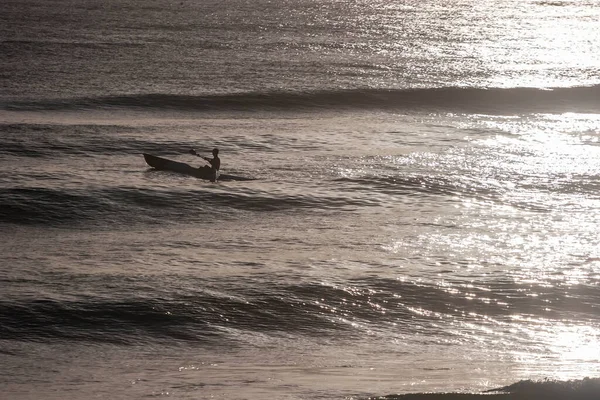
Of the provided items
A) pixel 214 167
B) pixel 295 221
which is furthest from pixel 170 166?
pixel 295 221

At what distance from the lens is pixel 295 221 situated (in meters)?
22.4

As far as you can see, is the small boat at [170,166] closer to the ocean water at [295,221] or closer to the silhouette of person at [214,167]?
the ocean water at [295,221]

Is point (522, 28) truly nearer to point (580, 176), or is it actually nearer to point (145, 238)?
point (580, 176)

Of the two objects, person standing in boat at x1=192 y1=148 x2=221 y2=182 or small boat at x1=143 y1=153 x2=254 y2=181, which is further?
small boat at x1=143 y1=153 x2=254 y2=181

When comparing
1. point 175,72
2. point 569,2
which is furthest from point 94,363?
point 569,2

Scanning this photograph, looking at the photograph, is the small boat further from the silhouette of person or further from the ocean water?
the silhouette of person

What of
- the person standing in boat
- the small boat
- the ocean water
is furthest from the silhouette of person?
the ocean water

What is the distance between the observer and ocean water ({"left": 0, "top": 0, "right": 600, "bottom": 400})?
46.2 feet

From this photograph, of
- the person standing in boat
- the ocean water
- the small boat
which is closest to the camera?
the ocean water

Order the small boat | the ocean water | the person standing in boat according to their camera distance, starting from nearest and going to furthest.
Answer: the ocean water → the person standing in boat → the small boat

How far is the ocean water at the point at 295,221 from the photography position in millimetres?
14094

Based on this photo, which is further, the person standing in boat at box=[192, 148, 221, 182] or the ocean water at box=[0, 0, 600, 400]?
the person standing in boat at box=[192, 148, 221, 182]

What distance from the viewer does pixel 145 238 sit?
824 inches

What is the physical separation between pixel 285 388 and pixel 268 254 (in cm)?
720
